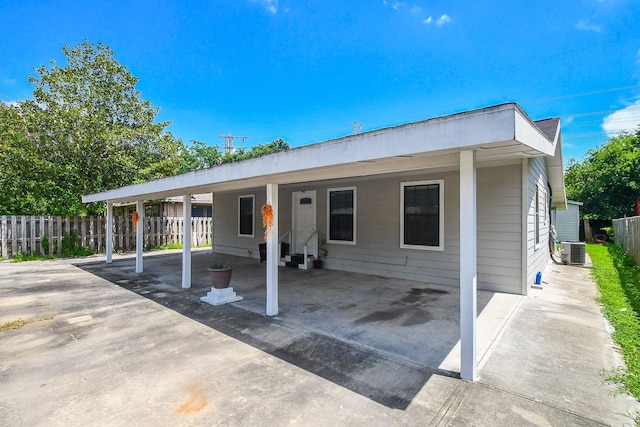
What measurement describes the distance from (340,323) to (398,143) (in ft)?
8.60

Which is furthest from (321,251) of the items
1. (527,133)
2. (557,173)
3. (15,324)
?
(557,173)

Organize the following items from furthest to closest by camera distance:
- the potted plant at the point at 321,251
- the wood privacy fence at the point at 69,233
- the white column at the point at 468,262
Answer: the wood privacy fence at the point at 69,233
the potted plant at the point at 321,251
the white column at the point at 468,262

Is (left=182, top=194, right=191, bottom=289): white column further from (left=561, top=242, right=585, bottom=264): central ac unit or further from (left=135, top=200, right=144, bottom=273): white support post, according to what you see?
(left=561, top=242, right=585, bottom=264): central ac unit

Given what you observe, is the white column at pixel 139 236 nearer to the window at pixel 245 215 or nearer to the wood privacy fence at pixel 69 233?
the wood privacy fence at pixel 69 233

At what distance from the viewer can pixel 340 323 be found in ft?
13.7

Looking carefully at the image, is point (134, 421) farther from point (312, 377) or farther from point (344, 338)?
point (344, 338)

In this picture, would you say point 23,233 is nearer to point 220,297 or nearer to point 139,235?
point 139,235

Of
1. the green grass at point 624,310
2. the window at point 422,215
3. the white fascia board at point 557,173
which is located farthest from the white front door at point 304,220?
the green grass at point 624,310

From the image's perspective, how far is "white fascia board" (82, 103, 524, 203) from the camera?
87.7 inches

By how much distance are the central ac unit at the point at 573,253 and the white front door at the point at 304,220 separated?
7507 millimetres

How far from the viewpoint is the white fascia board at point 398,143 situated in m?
2.23

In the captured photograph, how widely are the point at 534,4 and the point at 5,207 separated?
20440mm

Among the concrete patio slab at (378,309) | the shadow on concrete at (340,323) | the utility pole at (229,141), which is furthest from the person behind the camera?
the utility pole at (229,141)

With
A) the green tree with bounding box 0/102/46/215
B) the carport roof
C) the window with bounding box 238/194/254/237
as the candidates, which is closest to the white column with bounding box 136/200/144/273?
the window with bounding box 238/194/254/237
